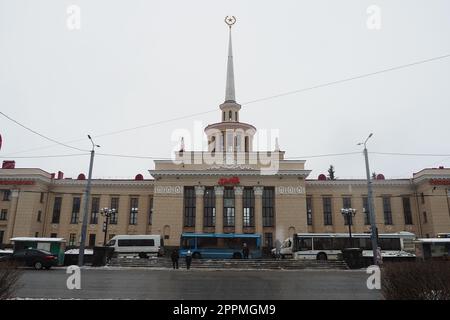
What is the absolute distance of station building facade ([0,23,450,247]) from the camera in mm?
41375

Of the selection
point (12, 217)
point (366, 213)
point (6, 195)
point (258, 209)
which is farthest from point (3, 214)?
point (366, 213)

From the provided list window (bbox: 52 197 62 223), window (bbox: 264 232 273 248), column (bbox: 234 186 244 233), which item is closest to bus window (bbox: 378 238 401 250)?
window (bbox: 264 232 273 248)

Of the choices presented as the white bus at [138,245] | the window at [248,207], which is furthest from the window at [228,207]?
the white bus at [138,245]

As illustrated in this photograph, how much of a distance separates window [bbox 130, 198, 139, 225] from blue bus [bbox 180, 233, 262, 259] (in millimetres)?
12086

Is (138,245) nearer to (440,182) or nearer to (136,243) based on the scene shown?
(136,243)

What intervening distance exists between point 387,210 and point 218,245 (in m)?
22.6

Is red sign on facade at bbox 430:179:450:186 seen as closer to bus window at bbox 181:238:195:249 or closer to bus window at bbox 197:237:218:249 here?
bus window at bbox 197:237:218:249

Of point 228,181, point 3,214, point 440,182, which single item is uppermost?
point 228,181

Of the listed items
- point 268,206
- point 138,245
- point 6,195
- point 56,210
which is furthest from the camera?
point 56,210

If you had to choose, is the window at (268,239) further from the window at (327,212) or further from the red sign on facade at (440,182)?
the red sign on facade at (440,182)

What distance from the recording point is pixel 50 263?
24.7 m

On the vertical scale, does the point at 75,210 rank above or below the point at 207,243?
above

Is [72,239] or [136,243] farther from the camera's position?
[72,239]

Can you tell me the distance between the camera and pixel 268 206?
4253cm
